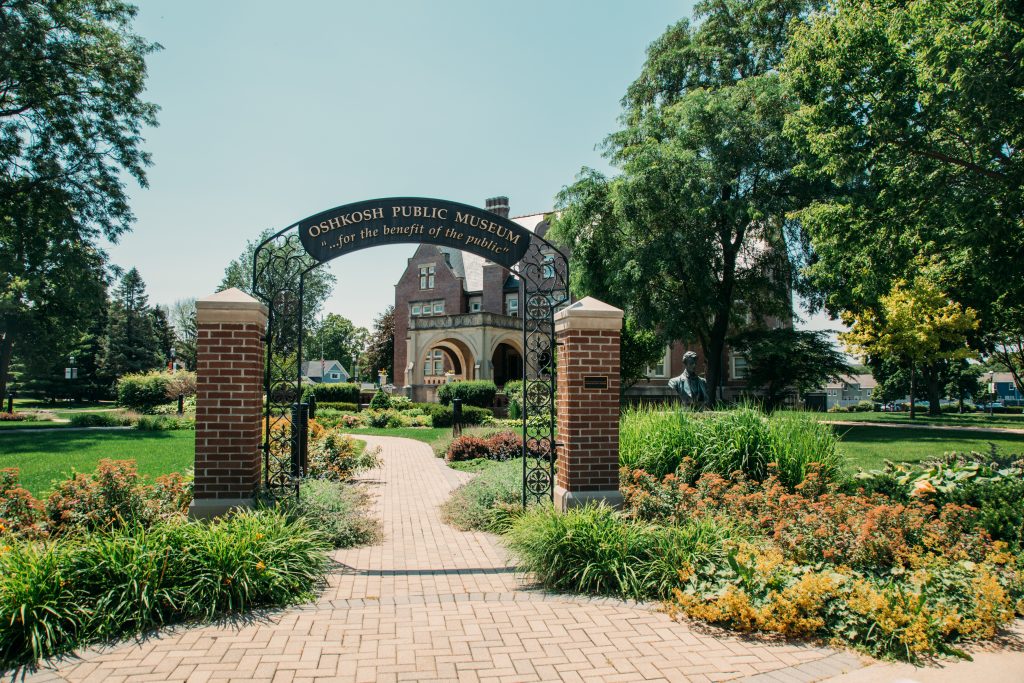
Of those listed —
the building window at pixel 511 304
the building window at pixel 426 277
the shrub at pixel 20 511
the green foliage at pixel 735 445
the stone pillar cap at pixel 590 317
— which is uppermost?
the building window at pixel 426 277

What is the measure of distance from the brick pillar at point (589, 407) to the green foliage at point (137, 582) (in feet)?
9.42

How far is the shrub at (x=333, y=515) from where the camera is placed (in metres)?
6.58

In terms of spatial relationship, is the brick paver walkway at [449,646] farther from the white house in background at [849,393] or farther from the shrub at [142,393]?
the white house in background at [849,393]

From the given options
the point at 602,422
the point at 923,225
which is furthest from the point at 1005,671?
the point at 923,225

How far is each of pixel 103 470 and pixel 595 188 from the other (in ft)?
67.6

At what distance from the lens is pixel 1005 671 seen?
3.87 metres

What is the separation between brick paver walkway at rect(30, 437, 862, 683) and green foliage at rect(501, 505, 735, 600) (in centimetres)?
21

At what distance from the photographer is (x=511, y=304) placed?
43.5 m

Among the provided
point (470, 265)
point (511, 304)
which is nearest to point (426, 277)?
point (470, 265)

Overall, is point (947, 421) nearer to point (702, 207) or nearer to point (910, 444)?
point (910, 444)

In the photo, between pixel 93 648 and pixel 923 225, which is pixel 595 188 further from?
pixel 93 648

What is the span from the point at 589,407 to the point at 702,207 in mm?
16496

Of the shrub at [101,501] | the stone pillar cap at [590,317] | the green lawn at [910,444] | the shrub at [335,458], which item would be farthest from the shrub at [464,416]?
the shrub at [101,501]

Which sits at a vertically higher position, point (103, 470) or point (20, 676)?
point (103, 470)
